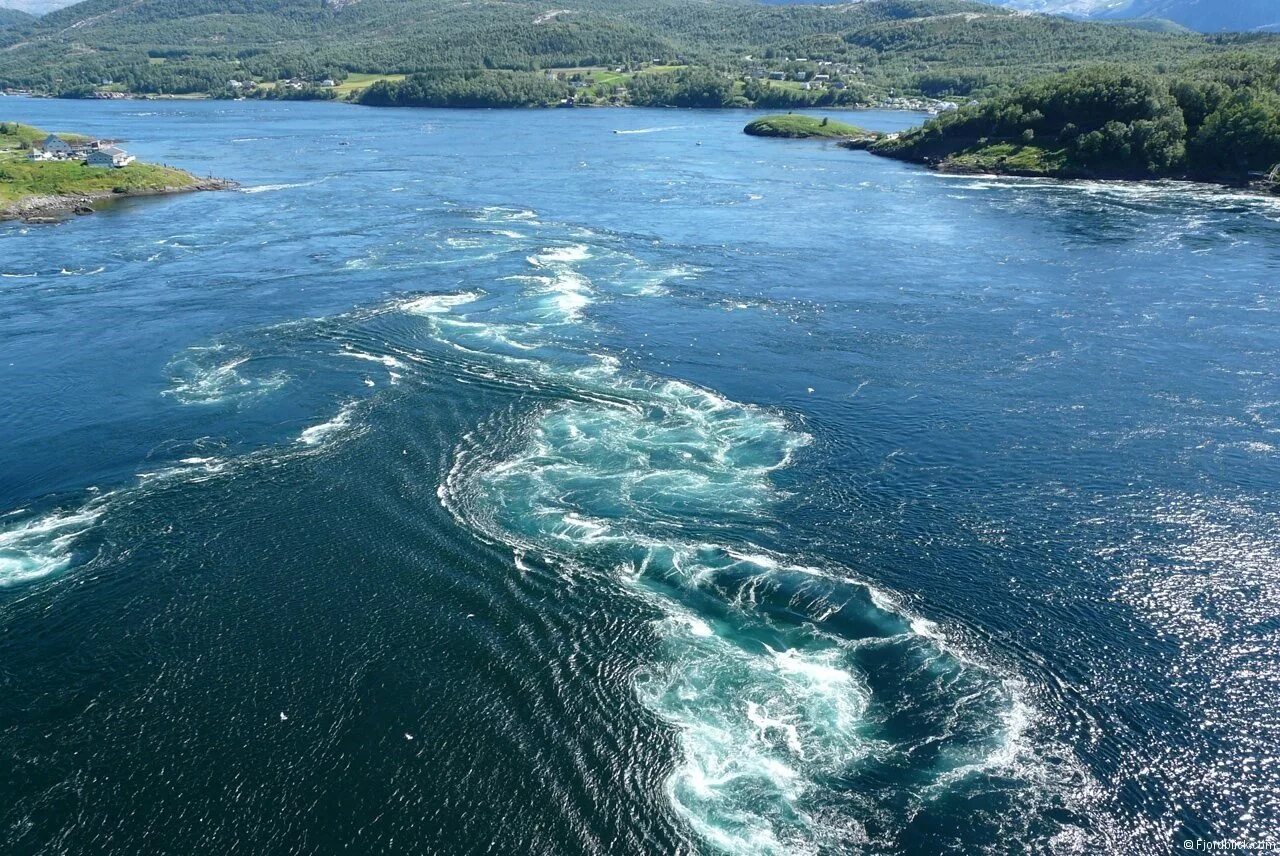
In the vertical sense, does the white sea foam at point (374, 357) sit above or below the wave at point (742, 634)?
above

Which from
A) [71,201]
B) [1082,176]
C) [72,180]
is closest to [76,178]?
[72,180]

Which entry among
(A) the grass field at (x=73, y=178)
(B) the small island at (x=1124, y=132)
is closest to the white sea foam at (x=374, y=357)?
(A) the grass field at (x=73, y=178)

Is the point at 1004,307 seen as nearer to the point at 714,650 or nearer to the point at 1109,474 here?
the point at 1109,474

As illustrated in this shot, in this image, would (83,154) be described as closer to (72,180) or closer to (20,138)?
(72,180)

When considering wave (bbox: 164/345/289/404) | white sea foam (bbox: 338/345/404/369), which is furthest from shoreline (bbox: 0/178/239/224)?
white sea foam (bbox: 338/345/404/369)

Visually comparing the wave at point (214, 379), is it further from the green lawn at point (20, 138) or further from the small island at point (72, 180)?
the green lawn at point (20, 138)

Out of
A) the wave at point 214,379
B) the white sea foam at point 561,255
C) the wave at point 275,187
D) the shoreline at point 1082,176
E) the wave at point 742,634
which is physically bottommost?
the wave at point 742,634

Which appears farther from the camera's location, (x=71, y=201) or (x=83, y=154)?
(x=83, y=154)
